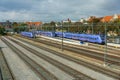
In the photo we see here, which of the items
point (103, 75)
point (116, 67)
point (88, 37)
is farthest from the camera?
point (88, 37)

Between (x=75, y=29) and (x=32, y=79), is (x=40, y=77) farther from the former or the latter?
(x=75, y=29)

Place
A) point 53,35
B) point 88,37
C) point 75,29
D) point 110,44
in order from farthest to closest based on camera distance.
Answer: point 75,29
point 53,35
point 88,37
point 110,44

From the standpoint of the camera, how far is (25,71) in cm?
3272

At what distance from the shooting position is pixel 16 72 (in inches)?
1268

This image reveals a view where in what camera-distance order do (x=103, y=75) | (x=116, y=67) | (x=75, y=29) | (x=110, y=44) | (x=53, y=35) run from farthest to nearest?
1. (x=75, y=29)
2. (x=53, y=35)
3. (x=110, y=44)
4. (x=116, y=67)
5. (x=103, y=75)

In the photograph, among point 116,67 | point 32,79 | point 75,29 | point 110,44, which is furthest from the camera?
point 75,29

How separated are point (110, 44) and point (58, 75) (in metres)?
42.6

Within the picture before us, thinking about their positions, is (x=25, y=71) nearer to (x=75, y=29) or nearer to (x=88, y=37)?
(x=88, y=37)

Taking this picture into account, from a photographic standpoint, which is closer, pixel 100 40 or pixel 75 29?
pixel 100 40

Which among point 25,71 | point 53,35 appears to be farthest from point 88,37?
point 25,71

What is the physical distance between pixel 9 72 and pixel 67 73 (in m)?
7.10

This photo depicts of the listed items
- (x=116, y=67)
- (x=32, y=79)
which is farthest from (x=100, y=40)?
(x=32, y=79)

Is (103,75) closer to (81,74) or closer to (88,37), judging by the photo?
(81,74)

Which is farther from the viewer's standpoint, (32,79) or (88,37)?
(88,37)
